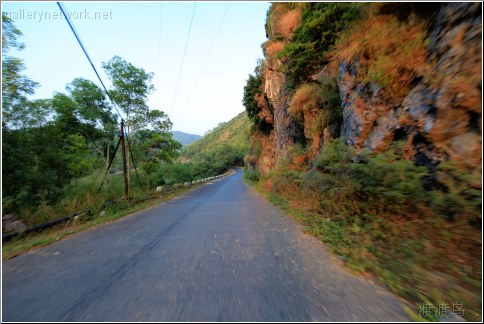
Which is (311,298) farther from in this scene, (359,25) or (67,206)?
(67,206)

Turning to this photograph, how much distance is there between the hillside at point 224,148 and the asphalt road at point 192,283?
2194 inches

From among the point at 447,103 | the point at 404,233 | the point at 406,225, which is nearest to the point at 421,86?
the point at 447,103

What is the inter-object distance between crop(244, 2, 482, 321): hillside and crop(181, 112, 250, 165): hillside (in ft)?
175

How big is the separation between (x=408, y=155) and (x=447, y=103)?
3.94 feet

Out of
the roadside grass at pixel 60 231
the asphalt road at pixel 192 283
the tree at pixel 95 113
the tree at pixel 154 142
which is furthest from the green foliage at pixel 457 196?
the tree at pixel 95 113

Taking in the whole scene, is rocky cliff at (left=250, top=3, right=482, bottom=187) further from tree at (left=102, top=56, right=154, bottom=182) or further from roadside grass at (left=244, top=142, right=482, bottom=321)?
tree at (left=102, top=56, right=154, bottom=182)

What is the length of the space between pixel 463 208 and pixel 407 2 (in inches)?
211

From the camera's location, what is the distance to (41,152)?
952 centimetres

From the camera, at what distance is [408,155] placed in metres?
4.34

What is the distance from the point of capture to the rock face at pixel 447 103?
3.28m

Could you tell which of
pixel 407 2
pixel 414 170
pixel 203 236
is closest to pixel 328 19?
pixel 407 2

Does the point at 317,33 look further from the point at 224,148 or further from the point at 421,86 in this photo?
the point at 224,148

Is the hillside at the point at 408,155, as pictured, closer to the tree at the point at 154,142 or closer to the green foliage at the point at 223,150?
the tree at the point at 154,142

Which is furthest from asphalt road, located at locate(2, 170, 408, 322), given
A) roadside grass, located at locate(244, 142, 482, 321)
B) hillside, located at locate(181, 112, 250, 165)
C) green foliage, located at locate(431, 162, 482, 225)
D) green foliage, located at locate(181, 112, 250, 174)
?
hillside, located at locate(181, 112, 250, 165)
